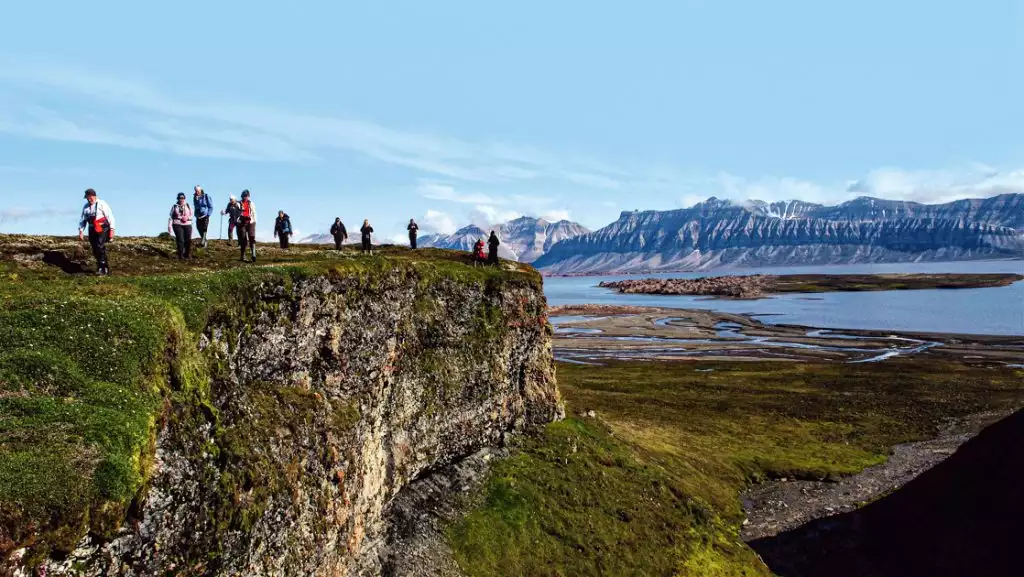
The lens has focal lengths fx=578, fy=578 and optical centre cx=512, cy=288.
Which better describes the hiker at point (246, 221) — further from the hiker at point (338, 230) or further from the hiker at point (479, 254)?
the hiker at point (479, 254)

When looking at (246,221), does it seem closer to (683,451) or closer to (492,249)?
(492,249)

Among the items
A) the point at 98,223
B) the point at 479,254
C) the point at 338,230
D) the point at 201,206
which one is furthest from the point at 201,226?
the point at 479,254

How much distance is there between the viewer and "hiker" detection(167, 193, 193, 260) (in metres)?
31.6

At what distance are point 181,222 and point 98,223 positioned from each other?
6.28 meters

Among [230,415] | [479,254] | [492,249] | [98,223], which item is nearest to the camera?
[230,415]

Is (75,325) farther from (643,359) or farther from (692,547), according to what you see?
(643,359)

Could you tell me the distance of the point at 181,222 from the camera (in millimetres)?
32125

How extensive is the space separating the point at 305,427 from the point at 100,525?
10.5m

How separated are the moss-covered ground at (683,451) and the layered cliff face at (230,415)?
582cm

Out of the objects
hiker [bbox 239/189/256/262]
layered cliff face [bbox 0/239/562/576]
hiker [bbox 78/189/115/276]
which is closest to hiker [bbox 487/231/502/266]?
layered cliff face [bbox 0/239/562/576]

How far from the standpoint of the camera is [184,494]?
58.0 feet

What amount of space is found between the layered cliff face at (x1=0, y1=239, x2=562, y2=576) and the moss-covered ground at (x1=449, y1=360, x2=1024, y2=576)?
582 cm

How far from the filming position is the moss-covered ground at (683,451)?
35.2 m

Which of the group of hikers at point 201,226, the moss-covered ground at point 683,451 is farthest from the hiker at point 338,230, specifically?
the moss-covered ground at point 683,451
